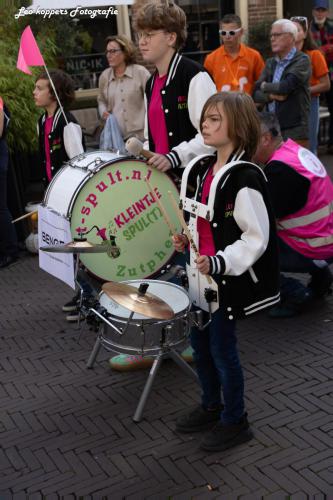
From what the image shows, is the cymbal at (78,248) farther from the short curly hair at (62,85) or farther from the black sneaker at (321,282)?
the black sneaker at (321,282)

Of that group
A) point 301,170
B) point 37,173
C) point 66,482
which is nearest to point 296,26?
point 301,170

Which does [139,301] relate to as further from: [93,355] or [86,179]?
[93,355]

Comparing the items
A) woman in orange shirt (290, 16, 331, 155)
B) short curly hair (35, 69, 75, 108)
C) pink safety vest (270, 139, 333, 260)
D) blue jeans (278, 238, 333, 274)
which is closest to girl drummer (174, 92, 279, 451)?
pink safety vest (270, 139, 333, 260)

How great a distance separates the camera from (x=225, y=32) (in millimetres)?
7305

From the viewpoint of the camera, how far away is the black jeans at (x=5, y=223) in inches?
265

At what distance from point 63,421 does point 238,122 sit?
1891 millimetres

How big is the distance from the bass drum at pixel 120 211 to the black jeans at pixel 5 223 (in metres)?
2.60

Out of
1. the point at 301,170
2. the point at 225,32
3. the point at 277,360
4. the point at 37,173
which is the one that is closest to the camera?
the point at 277,360

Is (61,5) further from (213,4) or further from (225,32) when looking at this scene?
(213,4)

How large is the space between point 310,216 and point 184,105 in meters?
1.25

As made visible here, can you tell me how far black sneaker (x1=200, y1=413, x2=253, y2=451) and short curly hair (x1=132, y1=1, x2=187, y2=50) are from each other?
216cm

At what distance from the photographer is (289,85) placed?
6.52 meters

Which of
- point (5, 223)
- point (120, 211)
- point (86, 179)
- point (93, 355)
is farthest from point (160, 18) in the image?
point (5, 223)

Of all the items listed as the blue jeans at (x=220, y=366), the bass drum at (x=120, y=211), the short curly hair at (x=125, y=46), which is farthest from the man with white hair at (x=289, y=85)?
the blue jeans at (x=220, y=366)
